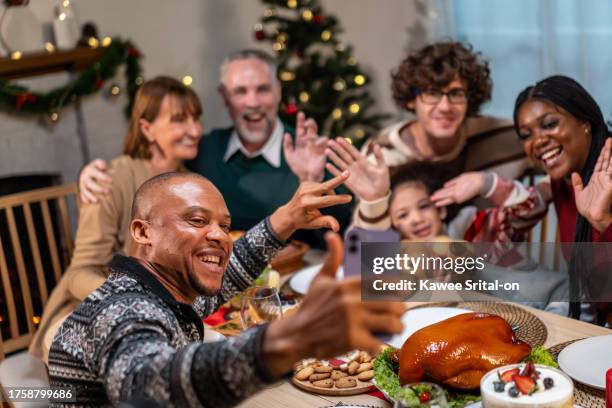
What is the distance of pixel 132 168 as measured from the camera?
252cm

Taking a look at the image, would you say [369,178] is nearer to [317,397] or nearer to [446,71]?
[446,71]

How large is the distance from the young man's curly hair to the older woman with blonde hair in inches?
28.5

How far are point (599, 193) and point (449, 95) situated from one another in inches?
27.8

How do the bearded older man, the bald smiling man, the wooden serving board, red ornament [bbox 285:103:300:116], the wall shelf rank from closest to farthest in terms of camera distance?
the bald smiling man, the wooden serving board, the bearded older man, the wall shelf, red ornament [bbox 285:103:300:116]

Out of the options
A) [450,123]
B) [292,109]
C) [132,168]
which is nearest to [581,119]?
[450,123]

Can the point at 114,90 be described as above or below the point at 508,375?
above

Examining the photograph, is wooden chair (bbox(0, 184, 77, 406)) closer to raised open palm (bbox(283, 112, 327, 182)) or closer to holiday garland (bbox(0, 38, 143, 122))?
holiday garland (bbox(0, 38, 143, 122))

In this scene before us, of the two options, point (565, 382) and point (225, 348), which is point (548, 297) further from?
point (225, 348)

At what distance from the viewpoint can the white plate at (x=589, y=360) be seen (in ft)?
4.61

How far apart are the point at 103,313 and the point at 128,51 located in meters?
2.58

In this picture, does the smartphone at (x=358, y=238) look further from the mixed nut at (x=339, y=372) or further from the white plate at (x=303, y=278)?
the mixed nut at (x=339, y=372)

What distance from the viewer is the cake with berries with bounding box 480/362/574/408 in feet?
3.79

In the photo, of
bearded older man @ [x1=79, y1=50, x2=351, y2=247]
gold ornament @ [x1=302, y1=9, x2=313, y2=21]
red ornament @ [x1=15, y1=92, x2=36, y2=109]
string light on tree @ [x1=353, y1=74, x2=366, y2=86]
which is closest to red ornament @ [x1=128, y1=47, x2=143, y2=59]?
red ornament @ [x1=15, y1=92, x2=36, y2=109]

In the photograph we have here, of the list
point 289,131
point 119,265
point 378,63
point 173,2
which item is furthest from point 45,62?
point 119,265
